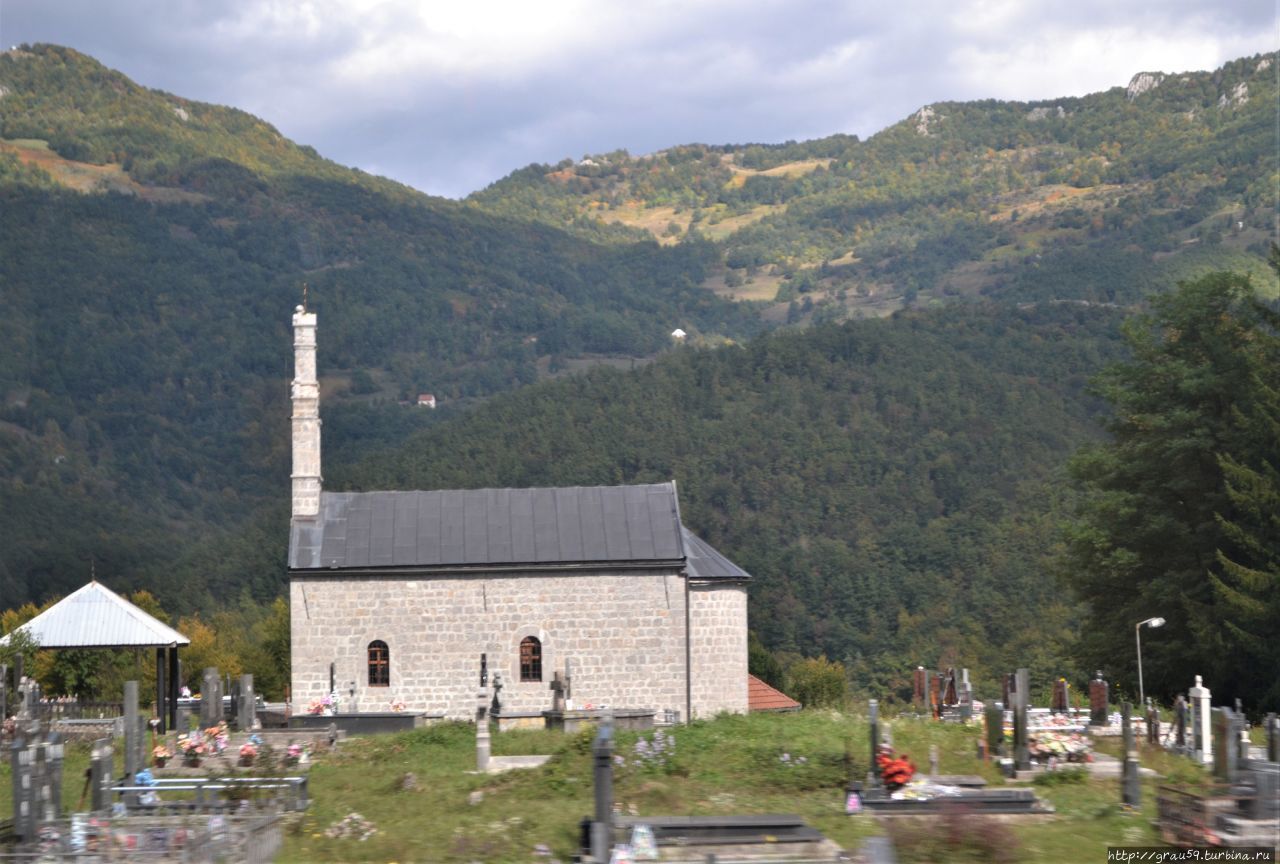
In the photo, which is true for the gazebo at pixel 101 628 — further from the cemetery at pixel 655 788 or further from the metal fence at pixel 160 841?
the metal fence at pixel 160 841

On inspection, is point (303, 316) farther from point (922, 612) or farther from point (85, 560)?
point (85, 560)

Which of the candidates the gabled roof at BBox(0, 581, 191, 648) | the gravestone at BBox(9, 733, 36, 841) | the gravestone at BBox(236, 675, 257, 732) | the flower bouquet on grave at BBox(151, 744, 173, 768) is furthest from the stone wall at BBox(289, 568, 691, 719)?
the gravestone at BBox(9, 733, 36, 841)

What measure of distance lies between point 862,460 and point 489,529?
71460mm

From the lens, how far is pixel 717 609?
34688 mm

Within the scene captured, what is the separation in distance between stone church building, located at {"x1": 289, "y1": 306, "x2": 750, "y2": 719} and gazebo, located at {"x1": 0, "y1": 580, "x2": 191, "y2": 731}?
2.66m

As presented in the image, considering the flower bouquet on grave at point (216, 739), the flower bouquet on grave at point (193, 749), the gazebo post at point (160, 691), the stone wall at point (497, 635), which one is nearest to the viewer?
the flower bouquet on grave at point (193, 749)

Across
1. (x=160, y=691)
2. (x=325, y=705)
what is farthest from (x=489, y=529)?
(x=160, y=691)

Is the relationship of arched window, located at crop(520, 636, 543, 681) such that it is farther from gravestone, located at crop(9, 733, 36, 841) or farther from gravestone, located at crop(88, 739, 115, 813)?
gravestone, located at crop(9, 733, 36, 841)

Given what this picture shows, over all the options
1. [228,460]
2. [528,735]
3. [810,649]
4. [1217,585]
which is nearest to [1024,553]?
[810,649]

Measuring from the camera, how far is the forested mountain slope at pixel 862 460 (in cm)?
8056

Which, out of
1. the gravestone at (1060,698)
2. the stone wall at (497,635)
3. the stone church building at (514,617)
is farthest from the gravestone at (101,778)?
the gravestone at (1060,698)

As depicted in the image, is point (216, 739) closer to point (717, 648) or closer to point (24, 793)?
point (24, 793)

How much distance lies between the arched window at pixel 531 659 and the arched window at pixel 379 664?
2.69 metres

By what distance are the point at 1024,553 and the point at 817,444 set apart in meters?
26.7
